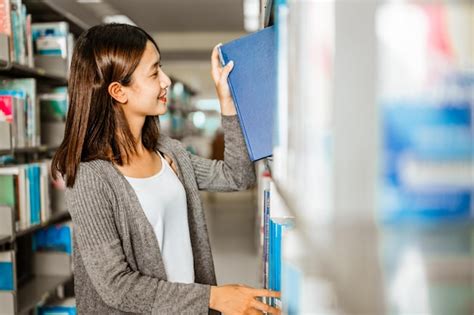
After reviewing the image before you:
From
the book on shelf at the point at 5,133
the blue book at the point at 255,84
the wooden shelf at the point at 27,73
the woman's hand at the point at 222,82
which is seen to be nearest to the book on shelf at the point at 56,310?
the book on shelf at the point at 5,133

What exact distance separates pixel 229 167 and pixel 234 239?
189 inches

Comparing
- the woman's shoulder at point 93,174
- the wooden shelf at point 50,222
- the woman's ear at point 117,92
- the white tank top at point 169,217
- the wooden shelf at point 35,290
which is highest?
the woman's ear at point 117,92

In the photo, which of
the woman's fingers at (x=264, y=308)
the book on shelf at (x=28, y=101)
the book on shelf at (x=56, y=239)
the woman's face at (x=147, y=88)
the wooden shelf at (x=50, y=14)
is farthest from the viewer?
the book on shelf at (x=56, y=239)

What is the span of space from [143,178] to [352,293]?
1020mm

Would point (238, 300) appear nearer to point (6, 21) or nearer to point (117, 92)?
point (117, 92)

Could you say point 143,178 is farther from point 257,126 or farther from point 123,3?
point 123,3

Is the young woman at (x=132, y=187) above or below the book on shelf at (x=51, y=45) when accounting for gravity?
below

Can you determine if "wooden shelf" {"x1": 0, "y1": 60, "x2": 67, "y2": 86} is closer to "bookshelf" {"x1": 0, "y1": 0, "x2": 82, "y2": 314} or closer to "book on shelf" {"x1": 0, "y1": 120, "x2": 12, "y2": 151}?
"bookshelf" {"x1": 0, "y1": 0, "x2": 82, "y2": 314}

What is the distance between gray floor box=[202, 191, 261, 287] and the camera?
184 inches

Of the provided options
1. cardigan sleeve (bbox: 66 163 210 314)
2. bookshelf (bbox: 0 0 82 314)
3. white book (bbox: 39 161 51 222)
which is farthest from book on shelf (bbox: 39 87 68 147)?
cardigan sleeve (bbox: 66 163 210 314)

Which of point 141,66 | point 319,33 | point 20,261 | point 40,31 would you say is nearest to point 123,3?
point 40,31

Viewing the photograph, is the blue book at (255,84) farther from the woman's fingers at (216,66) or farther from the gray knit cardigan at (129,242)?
the gray knit cardigan at (129,242)

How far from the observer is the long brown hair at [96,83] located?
4.56 feet

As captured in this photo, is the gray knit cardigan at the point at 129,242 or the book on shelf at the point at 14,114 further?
the book on shelf at the point at 14,114
